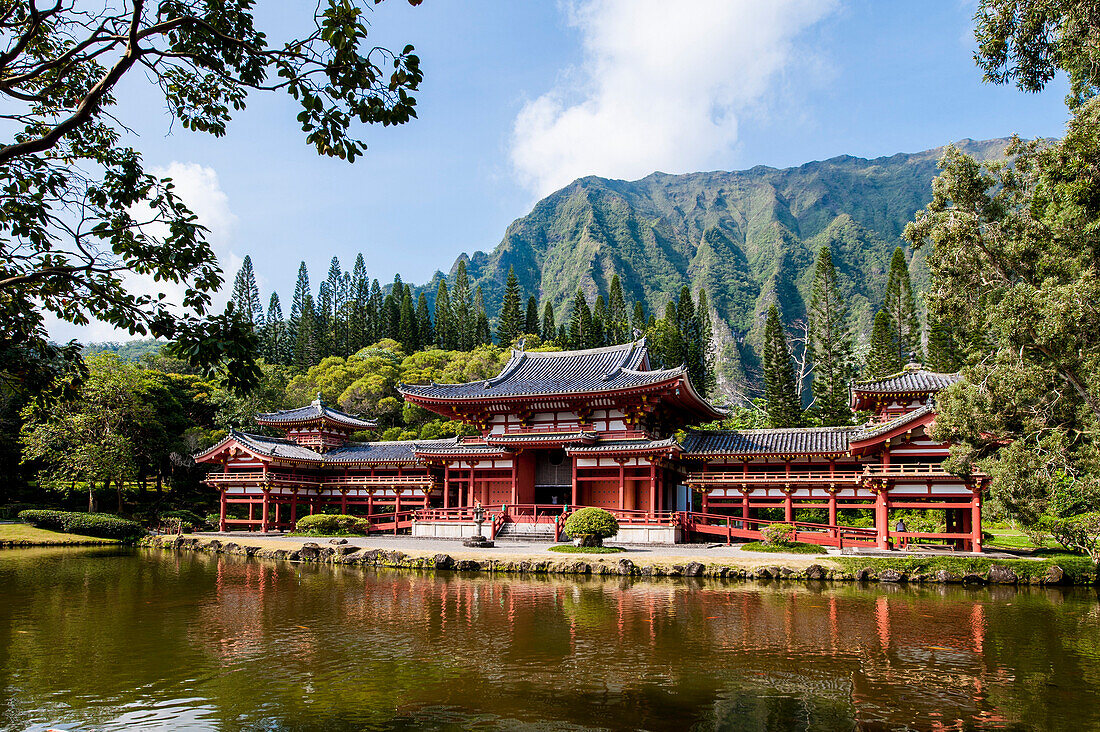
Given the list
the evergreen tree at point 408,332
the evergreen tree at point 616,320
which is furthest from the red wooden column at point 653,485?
the evergreen tree at point 408,332

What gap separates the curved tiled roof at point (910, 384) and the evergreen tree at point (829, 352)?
1823cm

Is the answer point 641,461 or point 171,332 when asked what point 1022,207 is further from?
point 171,332

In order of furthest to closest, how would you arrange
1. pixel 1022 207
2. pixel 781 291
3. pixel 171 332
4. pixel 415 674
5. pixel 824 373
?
pixel 781 291 < pixel 824 373 < pixel 1022 207 < pixel 415 674 < pixel 171 332

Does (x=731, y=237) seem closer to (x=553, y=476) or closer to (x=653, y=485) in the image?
(x=553, y=476)

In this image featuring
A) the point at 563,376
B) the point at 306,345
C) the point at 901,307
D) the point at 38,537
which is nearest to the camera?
the point at 38,537

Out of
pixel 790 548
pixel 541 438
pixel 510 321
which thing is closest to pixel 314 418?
pixel 541 438

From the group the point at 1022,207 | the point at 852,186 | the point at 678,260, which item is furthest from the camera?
the point at 852,186

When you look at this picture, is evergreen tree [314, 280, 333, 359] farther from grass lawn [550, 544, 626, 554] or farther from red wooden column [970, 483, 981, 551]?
red wooden column [970, 483, 981, 551]

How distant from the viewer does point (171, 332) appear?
5.60 meters

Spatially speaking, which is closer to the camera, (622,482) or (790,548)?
(790,548)

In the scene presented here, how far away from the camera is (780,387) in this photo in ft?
157

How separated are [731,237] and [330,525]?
135696 millimetres

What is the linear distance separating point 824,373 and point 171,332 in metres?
50.0

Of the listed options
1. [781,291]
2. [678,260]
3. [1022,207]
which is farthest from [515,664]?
[678,260]
